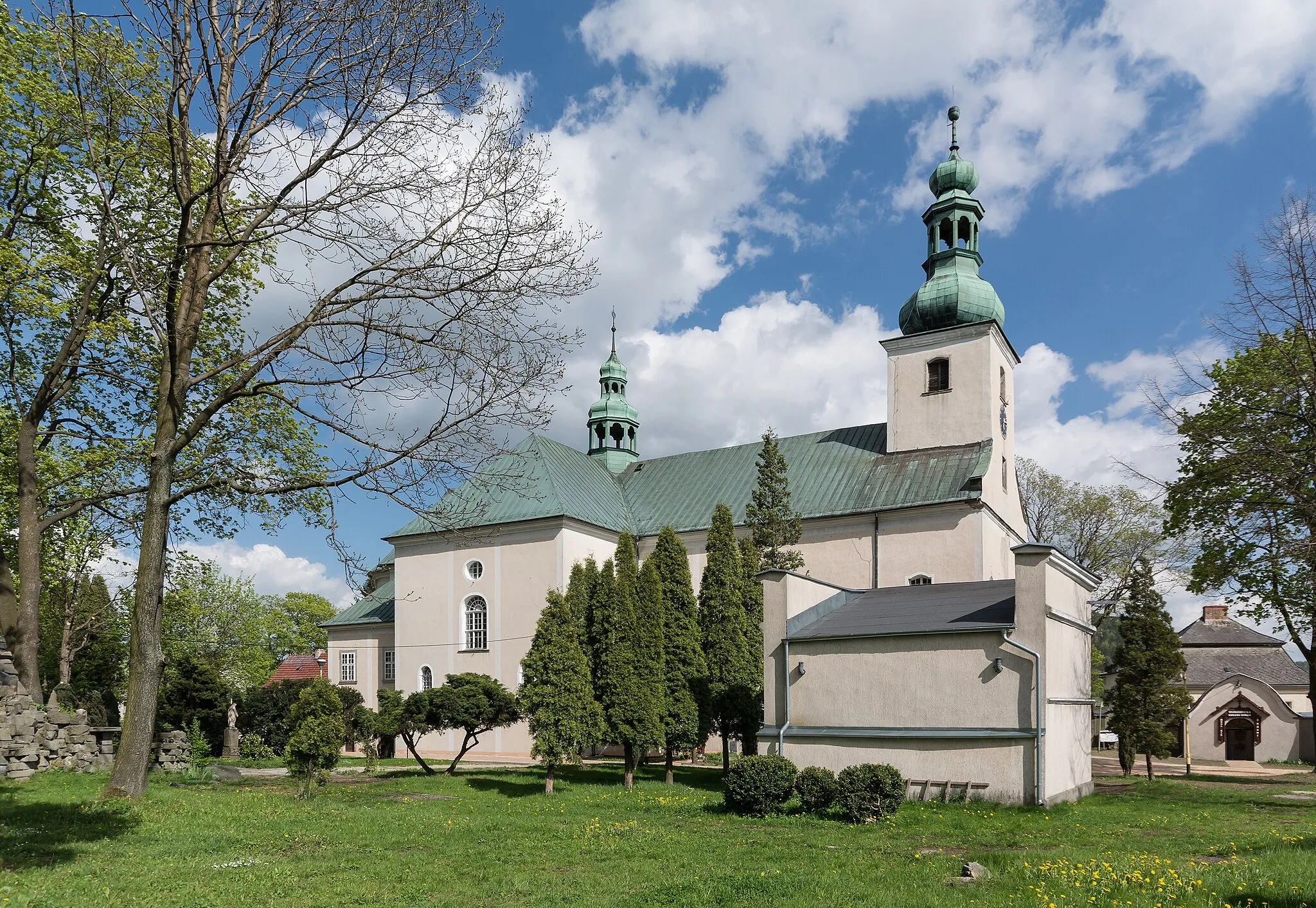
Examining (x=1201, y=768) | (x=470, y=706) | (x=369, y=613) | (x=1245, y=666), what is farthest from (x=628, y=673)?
(x=1245, y=666)

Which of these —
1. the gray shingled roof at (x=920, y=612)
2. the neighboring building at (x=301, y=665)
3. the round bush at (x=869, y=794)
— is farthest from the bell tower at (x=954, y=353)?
the neighboring building at (x=301, y=665)

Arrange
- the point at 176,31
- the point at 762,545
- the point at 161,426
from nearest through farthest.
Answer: the point at 176,31 < the point at 161,426 < the point at 762,545

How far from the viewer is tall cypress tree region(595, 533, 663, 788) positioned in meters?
17.4

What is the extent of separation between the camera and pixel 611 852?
977 centimetres

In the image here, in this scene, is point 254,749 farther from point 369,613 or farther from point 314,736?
point 314,736

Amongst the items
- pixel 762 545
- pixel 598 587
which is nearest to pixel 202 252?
pixel 598 587

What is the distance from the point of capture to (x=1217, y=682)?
3619cm

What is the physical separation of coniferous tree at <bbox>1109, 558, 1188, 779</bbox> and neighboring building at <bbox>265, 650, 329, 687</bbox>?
48.1 metres

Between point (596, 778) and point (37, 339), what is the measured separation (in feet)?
47.0

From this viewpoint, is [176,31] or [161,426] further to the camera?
[161,426]

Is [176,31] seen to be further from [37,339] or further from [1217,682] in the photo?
[1217,682]

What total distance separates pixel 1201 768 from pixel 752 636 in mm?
18056

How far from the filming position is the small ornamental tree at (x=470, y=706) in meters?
18.8

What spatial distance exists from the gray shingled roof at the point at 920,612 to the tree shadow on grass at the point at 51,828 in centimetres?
1060
